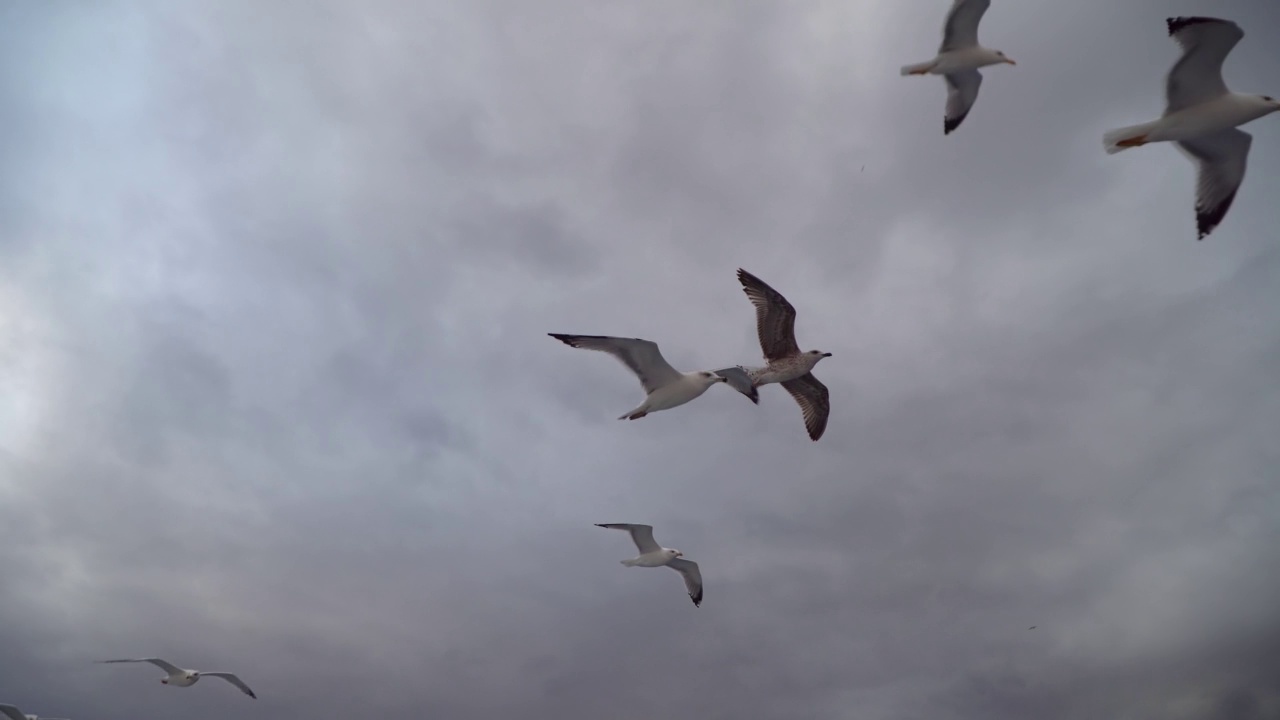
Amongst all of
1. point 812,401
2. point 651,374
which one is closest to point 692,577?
point 812,401

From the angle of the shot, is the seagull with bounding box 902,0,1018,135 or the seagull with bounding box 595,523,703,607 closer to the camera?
the seagull with bounding box 902,0,1018,135

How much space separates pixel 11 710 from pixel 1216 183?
41.5 m

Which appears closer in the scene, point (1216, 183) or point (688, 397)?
point (1216, 183)

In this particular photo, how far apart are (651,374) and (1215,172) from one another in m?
12.0

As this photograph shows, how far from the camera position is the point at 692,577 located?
96.8 ft

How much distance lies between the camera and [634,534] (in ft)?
89.5

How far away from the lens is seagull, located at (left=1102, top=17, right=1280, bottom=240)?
15234mm

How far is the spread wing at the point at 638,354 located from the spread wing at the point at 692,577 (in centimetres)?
1157

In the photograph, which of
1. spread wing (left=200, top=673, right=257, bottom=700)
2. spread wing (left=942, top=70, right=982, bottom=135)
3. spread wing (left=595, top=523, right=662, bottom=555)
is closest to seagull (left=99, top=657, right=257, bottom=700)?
spread wing (left=200, top=673, right=257, bottom=700)

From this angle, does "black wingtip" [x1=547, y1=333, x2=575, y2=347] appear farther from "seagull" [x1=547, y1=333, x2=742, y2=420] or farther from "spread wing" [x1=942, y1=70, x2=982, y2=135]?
"spread wing" [x1=942, y1=70, x2=982, y2=135]

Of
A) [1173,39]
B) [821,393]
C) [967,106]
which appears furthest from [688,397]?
[1173,39]

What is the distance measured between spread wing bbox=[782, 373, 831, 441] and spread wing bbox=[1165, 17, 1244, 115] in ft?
34.3

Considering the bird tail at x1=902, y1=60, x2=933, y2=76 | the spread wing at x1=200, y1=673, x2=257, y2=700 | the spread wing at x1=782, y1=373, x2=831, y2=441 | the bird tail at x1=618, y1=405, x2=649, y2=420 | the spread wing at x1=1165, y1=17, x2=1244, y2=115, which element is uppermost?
the bird tail at x1=902, y1=60, x2=933, y2=76

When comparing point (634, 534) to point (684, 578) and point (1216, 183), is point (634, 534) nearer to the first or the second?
point (684, 578)
